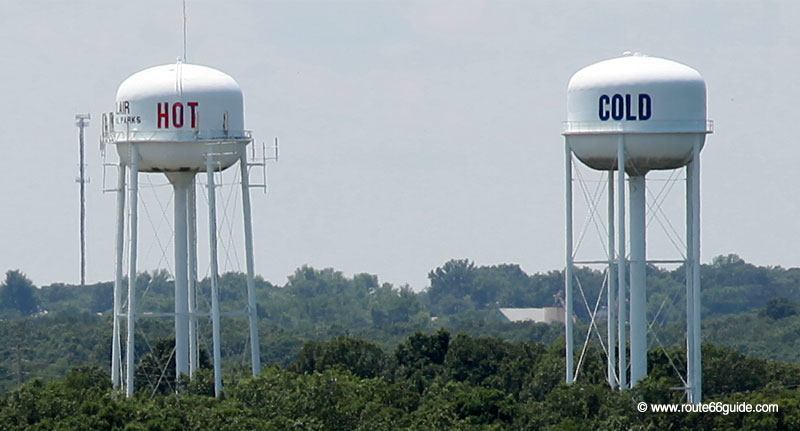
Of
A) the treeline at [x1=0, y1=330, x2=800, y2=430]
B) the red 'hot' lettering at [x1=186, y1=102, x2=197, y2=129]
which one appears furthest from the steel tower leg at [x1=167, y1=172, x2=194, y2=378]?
the red 'hot' lettering at [x1=186, y1=102, x2=197, y2=129]

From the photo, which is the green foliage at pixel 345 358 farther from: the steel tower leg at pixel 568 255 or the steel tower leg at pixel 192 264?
the steel tower leg at pixel 568 255

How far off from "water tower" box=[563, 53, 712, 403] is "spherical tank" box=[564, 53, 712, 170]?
0.03 metres

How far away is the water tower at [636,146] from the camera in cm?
6588

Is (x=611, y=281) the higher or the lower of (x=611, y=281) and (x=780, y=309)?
the higher

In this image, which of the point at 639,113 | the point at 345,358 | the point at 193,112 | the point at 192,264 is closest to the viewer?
the point at 639,113

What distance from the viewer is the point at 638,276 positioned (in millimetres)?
68188

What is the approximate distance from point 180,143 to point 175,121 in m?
0.64

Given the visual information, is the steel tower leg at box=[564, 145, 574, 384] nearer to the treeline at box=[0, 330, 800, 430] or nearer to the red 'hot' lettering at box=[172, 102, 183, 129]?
the treeline at box=[0, 330, 800, 430]

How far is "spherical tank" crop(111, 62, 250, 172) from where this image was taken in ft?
222

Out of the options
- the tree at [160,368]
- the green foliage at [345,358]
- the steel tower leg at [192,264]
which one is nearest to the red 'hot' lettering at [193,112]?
the steel tower leg at [192,264]

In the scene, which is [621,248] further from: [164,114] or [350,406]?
[164,114]
